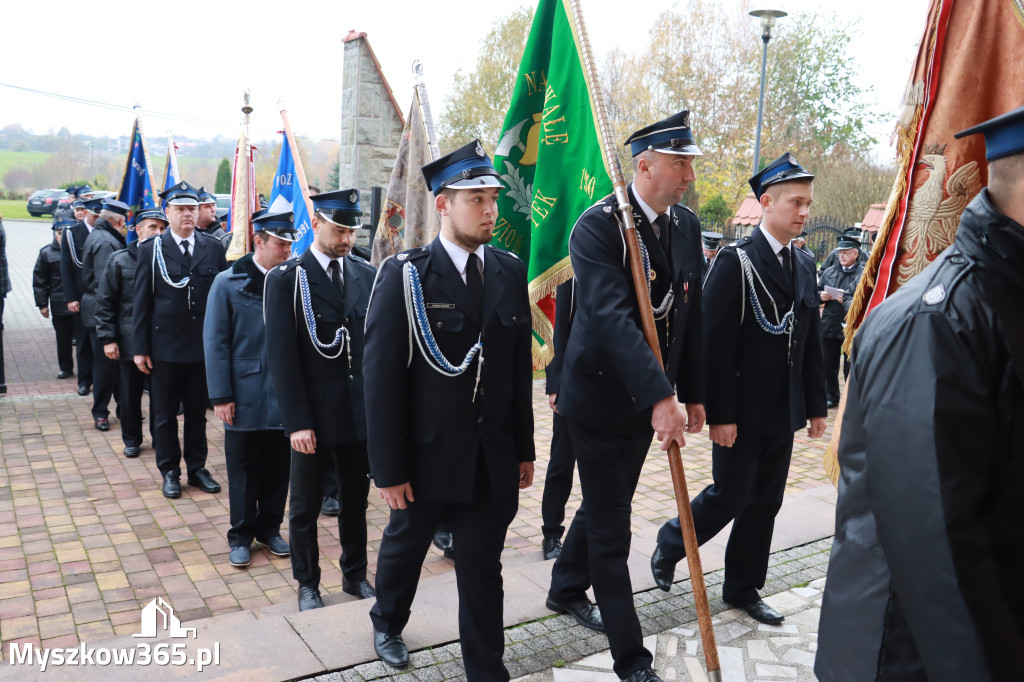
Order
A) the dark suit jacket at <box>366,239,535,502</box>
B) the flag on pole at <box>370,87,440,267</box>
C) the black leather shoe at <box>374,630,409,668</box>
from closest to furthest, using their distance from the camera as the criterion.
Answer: the dark suit jacket at <box>366,239,535,502</box>
the black leather shoe at <box>374,630,409,668</box>
the flag on pole at <box>370,87,440,267</box>

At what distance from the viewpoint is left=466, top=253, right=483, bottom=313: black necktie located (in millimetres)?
3377

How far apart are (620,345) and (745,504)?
1428 mm

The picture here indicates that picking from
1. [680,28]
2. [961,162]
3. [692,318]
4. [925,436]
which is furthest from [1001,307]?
[680,28]

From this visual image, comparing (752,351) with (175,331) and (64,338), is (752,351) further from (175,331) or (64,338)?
(64,338)

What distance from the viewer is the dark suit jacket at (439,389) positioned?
3.26 m

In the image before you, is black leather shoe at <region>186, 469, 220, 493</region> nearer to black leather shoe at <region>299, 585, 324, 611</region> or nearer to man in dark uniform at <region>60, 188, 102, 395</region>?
black leather shoe at <region>299, 585, 324, 611</region>

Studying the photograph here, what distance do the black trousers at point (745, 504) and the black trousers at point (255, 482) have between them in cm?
248

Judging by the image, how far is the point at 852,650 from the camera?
1.86 m

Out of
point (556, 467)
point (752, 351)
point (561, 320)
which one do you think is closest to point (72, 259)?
point (556, 467)

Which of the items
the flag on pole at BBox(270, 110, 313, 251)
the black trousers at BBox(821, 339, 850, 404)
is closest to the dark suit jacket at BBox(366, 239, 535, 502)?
the flag on pole at BBox(270, 110, 313, 251)

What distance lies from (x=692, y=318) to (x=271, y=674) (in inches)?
92.2

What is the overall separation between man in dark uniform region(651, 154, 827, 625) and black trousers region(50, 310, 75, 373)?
891 centimetres

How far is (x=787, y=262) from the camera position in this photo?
4230 mm

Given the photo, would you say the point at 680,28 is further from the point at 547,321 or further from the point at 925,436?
the point at 925,436
